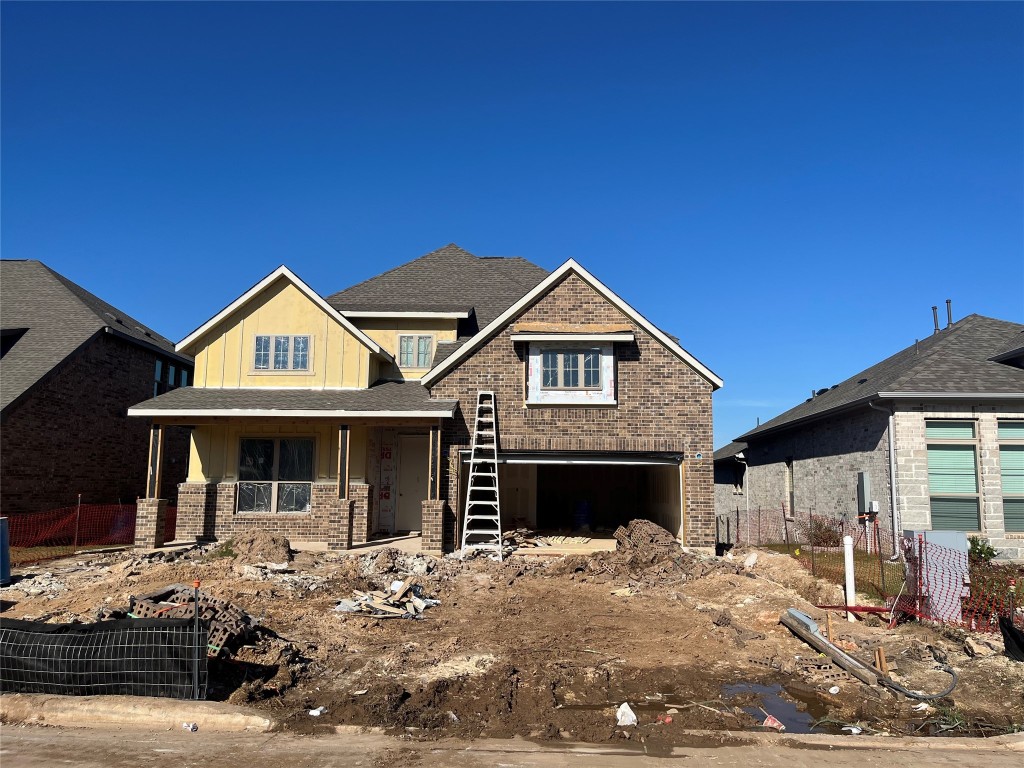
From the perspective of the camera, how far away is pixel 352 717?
6.79 meters

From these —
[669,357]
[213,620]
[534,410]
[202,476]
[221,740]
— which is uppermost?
[669,357]

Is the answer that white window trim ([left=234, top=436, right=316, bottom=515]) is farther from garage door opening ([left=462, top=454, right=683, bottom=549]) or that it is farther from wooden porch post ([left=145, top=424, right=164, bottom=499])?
garage door opening ([left=462, top=454, right=683, bottom=549])

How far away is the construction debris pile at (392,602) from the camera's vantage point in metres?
11.0

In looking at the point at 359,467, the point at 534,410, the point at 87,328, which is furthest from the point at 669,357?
the point at 87,328

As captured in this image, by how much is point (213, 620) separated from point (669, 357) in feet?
40.3

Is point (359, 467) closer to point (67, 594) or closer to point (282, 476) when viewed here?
point (282, 476)

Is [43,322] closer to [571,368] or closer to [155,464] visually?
[155,464]

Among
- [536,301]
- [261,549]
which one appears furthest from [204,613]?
[536,301]

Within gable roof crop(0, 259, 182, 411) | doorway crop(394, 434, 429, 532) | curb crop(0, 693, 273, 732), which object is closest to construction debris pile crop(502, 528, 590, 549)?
doorway crop(394, 434, 429, 532)

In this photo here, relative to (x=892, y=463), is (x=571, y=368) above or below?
above

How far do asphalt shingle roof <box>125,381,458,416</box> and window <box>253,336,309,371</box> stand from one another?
24.6 inches

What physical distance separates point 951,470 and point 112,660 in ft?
55.8

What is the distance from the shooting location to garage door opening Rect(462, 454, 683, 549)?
1730 centimetres

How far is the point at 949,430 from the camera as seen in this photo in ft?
53.6
